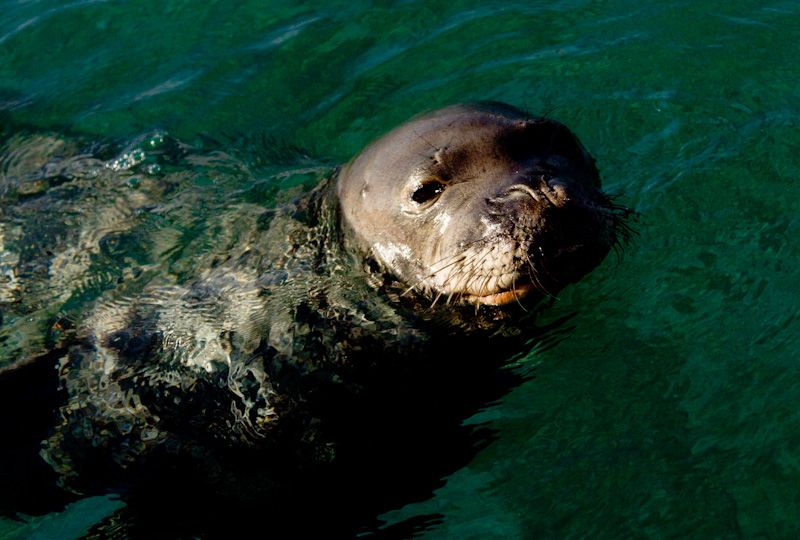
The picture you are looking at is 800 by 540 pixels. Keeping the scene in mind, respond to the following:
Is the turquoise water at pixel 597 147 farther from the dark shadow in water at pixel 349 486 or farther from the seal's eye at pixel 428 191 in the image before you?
the seal's eye at pixel 428 191

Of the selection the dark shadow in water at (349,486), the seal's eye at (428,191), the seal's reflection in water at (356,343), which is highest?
the seal's eye at (428,191)

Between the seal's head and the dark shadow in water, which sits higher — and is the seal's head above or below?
above

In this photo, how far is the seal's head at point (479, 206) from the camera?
3.96 metres

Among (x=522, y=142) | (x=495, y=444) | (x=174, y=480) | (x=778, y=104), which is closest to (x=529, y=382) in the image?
(x=495, y=444)

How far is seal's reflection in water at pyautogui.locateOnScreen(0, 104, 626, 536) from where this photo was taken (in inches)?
164

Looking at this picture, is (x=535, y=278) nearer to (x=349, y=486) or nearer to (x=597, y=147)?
(x=349, y=486)

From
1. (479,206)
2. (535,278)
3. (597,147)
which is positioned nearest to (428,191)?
(479,206)

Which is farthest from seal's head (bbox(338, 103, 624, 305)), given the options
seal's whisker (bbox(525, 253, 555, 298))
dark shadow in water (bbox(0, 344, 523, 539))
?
dark shadow in water (bbox(0, 344, 523, 539))

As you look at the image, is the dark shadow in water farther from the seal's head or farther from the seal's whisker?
the seal's whisker

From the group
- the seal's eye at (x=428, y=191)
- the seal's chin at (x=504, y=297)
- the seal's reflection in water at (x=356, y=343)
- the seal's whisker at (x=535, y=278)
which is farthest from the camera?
the seal's eye at (x=428, y=191)

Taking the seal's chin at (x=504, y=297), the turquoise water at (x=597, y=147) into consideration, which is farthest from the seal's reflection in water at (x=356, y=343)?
the turquoise water at (x=597, y=147)

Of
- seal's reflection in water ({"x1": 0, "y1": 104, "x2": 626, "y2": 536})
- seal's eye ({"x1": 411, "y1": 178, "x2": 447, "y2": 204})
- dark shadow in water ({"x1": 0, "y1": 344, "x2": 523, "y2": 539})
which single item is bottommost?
dark shadow in water ({"x1": 0, "y1": 344, "x2": 523, "y2": 539})

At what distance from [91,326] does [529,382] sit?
2.69m

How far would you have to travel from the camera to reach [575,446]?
4.38m
